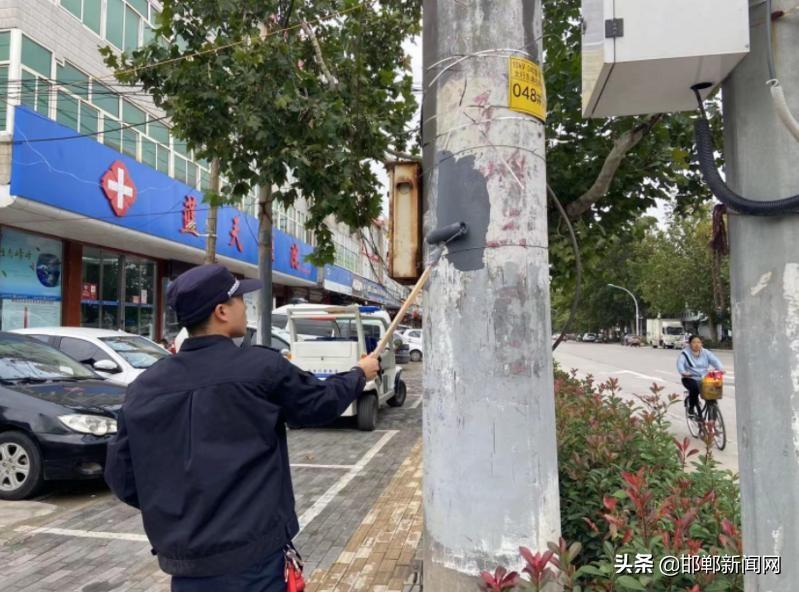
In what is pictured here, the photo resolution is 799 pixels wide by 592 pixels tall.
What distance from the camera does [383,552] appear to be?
457cm

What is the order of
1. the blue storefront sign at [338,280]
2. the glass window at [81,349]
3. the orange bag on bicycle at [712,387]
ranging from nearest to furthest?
the glass window at [81,349]
the orange bag on bicycle at [712,387]
the blue storefront sign at [338,280]

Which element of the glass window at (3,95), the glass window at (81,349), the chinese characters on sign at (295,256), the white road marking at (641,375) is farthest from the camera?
the chinese characters on sign at (295,256)

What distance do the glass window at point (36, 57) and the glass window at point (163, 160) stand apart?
4211 mm

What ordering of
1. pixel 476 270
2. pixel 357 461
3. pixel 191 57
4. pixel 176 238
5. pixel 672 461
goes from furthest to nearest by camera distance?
1. pixel 176 238
2. pixel 357 461
3. pixel 191 57
4. pixel 672 461
5. pixel 476 270

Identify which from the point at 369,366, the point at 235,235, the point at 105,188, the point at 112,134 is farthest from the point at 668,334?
the point at 369,366

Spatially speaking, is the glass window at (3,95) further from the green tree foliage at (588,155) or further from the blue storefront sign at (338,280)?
the blue storefront sign at (338,280)

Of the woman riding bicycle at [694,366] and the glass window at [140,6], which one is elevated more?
the glass window at [140,6]

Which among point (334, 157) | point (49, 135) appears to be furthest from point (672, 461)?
point (49, 135)

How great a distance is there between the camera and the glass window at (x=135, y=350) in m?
9.13

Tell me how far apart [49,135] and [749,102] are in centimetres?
1355

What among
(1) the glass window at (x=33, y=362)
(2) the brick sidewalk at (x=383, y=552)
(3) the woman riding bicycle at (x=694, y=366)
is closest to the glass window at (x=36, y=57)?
(1) the glass window at (x=33, y=362)

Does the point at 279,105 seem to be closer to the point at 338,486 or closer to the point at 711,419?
the point at 338,486

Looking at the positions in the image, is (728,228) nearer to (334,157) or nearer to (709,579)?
(709,579)

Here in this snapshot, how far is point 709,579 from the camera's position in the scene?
195cm
